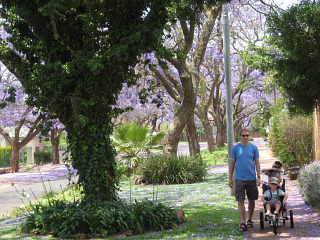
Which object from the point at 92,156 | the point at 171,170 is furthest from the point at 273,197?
the point at 171,170

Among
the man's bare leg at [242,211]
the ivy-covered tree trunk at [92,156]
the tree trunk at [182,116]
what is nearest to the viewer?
the man's bare leg at [242,211]

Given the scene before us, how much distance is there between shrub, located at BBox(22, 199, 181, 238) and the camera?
7.04 metres

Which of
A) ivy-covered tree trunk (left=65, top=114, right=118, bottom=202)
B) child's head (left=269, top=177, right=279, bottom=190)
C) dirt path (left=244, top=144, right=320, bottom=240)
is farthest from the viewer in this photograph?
ivy-covered tree trunk (left=65, top=114, right=118, bottom=202)

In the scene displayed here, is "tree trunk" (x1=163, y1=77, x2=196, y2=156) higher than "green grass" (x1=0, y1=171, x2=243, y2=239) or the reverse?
higher

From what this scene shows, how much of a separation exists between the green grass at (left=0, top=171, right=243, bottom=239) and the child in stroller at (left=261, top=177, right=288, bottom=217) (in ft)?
2.29

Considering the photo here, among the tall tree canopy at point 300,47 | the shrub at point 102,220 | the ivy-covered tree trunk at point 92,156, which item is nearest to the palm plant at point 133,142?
the ivy-covered tree trunk at point 92,156

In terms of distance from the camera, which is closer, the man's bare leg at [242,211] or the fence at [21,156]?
the man's bare leg at [242,211]

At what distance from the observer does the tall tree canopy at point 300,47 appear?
713cm

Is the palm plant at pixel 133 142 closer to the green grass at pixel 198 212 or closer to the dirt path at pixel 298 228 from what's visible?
the green grass at pixel 198 212

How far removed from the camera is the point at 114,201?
7918 mm

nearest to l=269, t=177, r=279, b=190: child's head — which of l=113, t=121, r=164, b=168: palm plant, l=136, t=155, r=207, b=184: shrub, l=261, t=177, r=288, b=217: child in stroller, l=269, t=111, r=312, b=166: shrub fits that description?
l=261, t=177, r=288, b=217: child in stroller

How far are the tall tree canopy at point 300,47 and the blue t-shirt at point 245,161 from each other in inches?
65.2

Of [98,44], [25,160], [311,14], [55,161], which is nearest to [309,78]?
[311,14]

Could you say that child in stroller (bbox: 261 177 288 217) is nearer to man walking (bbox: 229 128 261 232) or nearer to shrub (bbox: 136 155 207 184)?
man walking (bbox: 229 128 261 232)
